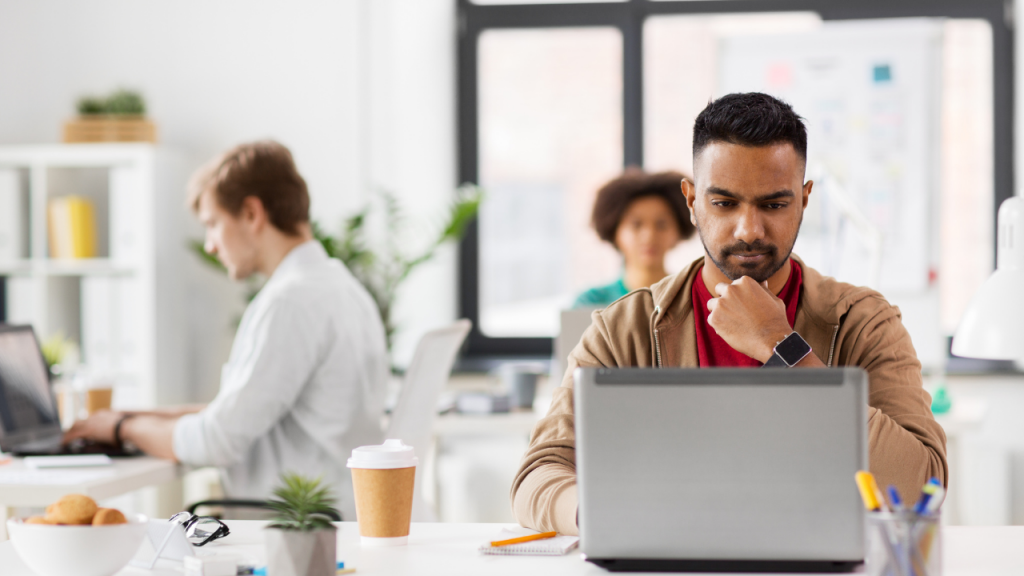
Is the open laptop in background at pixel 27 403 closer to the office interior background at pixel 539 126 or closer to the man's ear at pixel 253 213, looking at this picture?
the man's ear at pixel 253 213

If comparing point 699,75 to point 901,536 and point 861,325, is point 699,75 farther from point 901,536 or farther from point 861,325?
point 901,536

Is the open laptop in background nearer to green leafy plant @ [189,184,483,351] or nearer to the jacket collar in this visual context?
the jacket collar

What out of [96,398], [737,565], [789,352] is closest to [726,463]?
[737,565]

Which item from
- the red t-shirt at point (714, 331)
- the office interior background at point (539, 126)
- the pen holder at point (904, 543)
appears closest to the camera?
the pen holder at point (904, 543)

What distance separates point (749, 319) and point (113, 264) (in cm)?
Answer: 298

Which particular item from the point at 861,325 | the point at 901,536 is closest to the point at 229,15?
the point at 861,325

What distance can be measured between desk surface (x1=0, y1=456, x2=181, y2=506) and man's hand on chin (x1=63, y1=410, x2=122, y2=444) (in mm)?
80

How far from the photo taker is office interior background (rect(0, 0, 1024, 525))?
390 cm

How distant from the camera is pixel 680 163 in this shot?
168 inches

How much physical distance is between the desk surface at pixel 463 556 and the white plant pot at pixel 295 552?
10 centimetres

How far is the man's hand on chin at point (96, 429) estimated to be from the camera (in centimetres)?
226

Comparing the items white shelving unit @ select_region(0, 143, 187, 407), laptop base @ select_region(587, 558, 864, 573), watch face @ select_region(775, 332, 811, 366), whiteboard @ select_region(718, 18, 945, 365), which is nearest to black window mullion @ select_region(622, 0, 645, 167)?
whiteboard @ select_region(718, 18, 945, 365)

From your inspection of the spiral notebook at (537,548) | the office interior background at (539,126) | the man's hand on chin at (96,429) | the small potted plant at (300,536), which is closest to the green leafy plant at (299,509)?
the small potted plant at (300,536)

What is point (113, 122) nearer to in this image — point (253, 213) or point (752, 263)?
point (253, 213)
